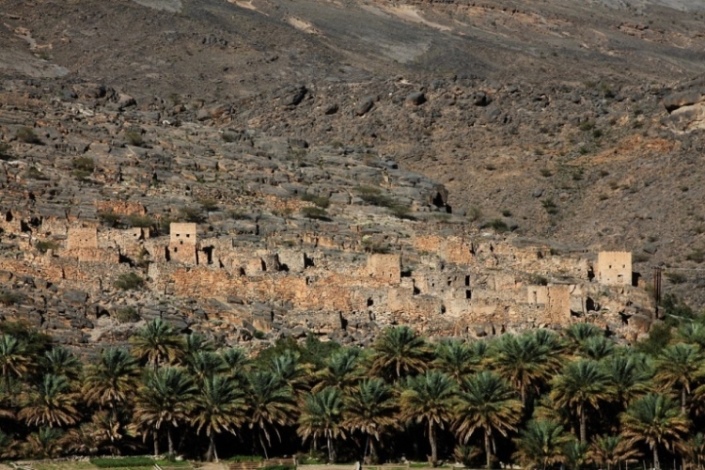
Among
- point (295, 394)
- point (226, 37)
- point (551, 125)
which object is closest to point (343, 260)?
point (295, 394)

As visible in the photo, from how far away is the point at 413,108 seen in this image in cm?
11312

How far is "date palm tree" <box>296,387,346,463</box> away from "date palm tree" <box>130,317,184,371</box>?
4.54 m

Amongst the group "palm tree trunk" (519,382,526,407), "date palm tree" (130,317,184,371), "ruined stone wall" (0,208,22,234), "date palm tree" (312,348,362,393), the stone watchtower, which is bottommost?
"palm tree trunk" (519,382,526,407)

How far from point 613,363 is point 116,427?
14.2 m

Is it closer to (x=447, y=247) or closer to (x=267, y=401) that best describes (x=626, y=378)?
(x=267, y=401)

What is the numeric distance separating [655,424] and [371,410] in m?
7.86

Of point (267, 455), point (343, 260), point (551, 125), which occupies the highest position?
point (551, 125)

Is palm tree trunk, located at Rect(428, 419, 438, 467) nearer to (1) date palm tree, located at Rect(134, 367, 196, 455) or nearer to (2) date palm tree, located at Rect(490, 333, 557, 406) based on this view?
(2) date palm tree, located at Rect(490, 333, 557, 406)

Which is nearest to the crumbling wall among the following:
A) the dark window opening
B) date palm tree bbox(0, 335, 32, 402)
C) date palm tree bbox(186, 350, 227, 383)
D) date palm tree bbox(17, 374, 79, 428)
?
the dark window opening

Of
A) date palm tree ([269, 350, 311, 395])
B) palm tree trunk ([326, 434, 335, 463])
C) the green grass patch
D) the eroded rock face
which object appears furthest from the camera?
the eroded rock face

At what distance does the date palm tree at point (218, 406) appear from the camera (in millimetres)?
54969

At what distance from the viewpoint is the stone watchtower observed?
68.9 metres

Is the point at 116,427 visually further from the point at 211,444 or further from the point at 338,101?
the point at 338,101

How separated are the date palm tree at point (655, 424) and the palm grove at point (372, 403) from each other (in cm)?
4
